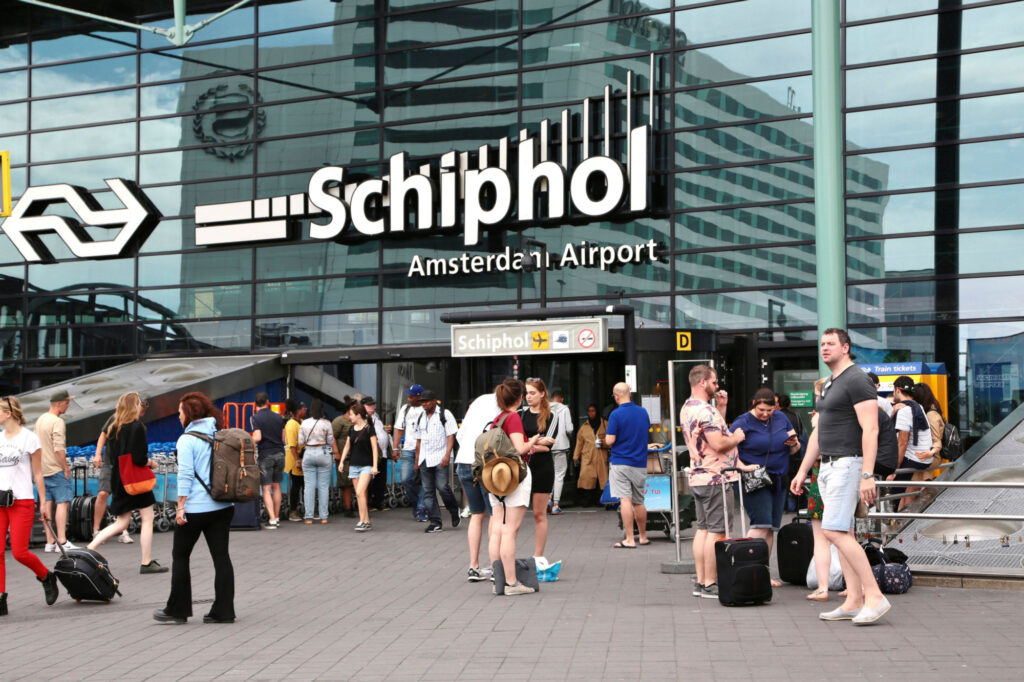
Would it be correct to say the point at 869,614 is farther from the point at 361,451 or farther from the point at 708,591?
the point at 361,451

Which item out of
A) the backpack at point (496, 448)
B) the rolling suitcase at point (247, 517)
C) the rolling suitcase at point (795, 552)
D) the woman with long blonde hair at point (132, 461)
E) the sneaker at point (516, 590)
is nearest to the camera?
the backpack at point (496, 448)

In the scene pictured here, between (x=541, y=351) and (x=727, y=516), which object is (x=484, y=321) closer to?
(x=541, y=351)

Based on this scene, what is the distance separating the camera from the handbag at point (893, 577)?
10016 millimetres

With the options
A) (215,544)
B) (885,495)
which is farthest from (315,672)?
(885,495)

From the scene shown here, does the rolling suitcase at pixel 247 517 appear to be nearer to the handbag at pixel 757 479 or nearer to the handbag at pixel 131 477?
the handbag at pixel 131 477

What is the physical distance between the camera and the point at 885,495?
36.4 feet

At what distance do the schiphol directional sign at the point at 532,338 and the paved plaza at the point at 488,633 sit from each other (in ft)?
18.4

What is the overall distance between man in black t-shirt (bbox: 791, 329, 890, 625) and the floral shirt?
125cm

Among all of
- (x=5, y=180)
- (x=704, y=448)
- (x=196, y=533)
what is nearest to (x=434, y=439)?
(x=5, y=180)

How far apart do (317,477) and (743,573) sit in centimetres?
985

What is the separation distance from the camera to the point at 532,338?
18.2 m

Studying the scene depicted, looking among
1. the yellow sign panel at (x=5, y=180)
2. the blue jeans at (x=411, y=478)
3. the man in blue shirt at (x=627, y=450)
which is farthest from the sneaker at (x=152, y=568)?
the blue jeans at (x=411, y=478)

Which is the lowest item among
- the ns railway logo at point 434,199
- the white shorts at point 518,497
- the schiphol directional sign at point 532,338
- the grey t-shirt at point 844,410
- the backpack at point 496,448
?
the white shorts at point 518,497

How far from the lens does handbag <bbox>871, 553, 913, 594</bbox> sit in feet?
32.9
